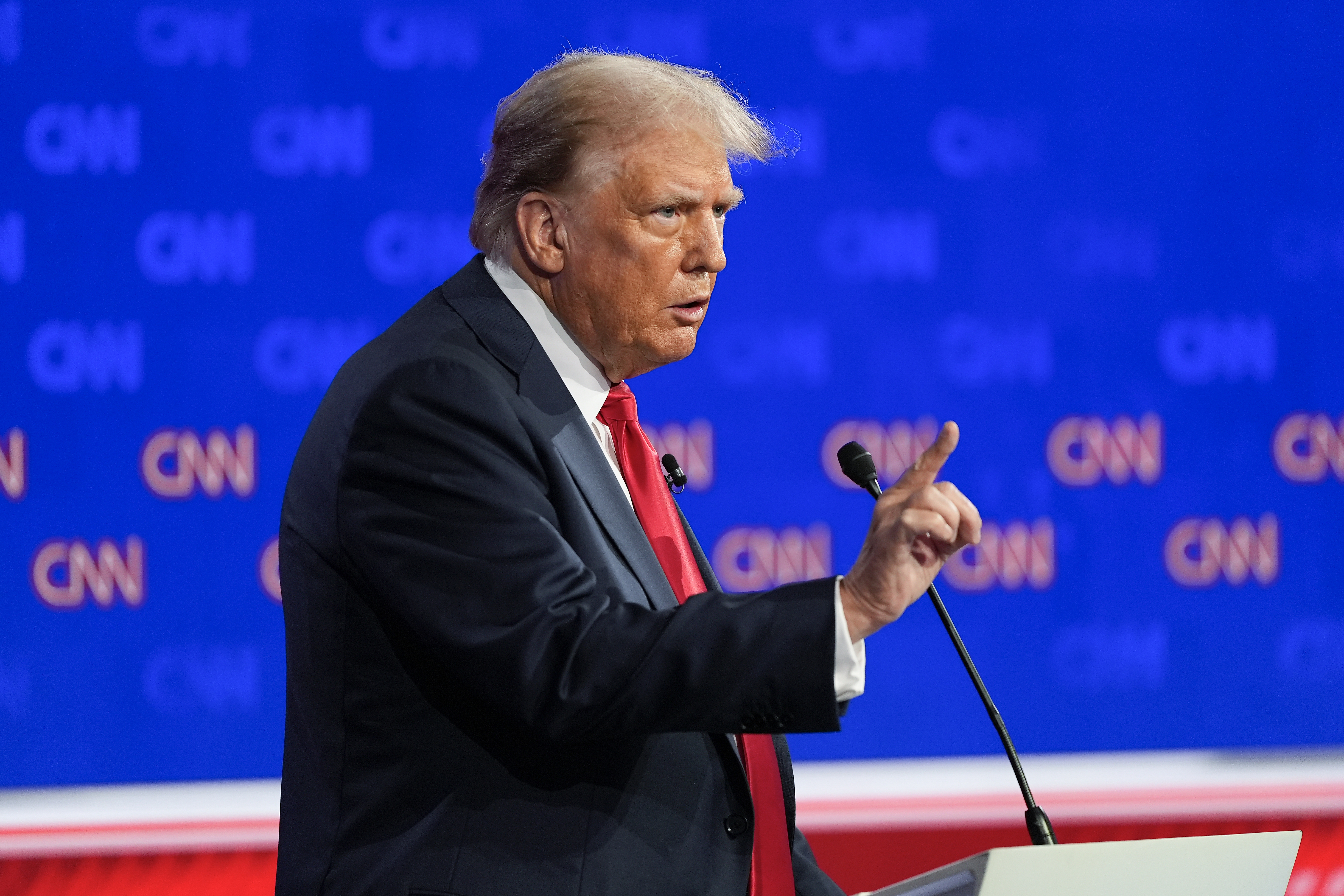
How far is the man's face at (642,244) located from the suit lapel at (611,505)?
179 millimetres

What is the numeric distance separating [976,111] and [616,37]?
2.61 feet

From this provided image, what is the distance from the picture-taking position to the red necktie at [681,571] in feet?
4.49

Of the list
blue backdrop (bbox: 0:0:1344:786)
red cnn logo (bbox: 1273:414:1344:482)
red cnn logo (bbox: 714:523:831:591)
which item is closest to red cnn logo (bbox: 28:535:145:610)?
blue backdrop (bbox: 0:0:1344:786)

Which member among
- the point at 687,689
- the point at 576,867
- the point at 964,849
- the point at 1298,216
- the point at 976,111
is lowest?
the point at 964,849

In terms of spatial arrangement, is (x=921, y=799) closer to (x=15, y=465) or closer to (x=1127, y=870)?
(x=1127, y=870)

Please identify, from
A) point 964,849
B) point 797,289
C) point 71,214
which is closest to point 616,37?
point 797,289

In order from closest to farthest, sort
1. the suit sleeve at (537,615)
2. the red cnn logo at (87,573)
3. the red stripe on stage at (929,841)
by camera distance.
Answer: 1. the suit sleeve at (537,615)
2. the red cnn logo at (87,573)
3. the red stripe on stage at (929,841)

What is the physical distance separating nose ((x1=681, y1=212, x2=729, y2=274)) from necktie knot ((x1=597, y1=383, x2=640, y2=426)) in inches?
6.3

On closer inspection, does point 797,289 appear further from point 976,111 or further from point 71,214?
point 71,214

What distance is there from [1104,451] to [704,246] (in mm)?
1612

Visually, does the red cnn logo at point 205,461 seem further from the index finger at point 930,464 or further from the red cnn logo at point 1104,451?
the index finger at point 930,464

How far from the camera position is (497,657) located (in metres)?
1.04

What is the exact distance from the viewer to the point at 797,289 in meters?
2.71

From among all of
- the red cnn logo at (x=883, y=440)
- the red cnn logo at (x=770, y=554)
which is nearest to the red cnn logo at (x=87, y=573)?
the red cnn logo at (x=770, y=554)
